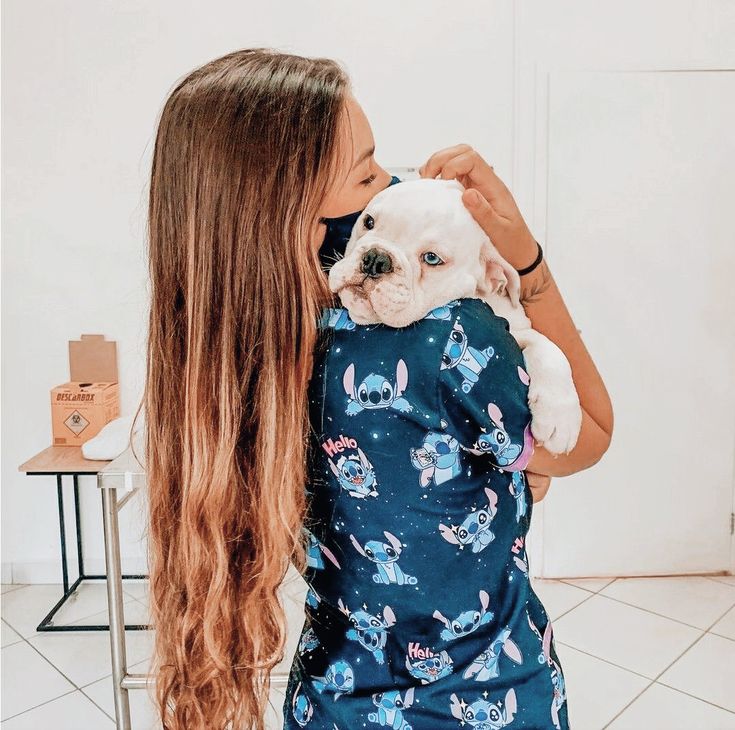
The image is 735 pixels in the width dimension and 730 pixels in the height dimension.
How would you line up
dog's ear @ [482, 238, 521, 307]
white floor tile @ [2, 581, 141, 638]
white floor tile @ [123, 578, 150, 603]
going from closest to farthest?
dog's ear @ [482, 238, 521, 307] → white floor tile @ [2, 581, 141, 638] → white floor tile @ [123, 578, 150, 603]

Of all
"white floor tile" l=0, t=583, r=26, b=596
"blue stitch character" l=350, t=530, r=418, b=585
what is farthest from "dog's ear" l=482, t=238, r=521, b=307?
"white floor tile" l=0, t=583, r=26, b=596

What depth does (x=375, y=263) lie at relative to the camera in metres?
0.80

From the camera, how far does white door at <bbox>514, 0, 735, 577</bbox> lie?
8.57 ft

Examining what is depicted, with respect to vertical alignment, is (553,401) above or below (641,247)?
below

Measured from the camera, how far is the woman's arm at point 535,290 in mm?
839

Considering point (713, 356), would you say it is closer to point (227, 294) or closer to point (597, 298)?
point (597, 298)

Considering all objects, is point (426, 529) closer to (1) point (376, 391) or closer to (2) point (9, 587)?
(1) point (376, 391)

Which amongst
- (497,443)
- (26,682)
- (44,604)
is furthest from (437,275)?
(44,604)

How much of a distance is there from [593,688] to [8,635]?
6.58ft

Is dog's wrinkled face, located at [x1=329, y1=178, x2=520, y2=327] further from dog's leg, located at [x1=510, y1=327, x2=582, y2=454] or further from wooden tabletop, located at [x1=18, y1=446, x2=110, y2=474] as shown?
wooden tabletop, located at [x1=18, y1=446, x2=110, y2=474]

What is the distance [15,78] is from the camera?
8.73ft

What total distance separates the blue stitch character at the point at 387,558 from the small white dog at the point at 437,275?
20 cm

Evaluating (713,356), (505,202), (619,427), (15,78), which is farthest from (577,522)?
(15,78)

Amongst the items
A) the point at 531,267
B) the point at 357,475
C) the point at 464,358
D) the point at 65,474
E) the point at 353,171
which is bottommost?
the point at 65,474
